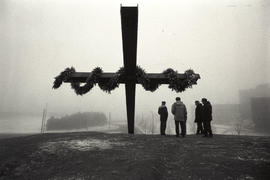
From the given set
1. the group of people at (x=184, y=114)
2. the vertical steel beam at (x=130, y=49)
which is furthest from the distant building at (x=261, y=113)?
the vertical steel beam at (x=130, y=49)

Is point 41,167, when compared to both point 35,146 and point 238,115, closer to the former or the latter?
A: point 35,146

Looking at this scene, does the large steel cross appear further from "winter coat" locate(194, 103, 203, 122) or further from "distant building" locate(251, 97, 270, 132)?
"distant building" locate(251, 97, 270, 132)

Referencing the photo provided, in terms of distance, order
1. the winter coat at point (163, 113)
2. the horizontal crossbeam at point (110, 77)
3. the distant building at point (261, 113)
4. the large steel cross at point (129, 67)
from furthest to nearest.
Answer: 1. the distant building at point (261, 113)
2. the winter coat at point (163, 113)
3. the horizontal crossbeam at point (110, 77)
4. the large steel cross at point (129, 67)

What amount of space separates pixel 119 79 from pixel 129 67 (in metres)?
0.75

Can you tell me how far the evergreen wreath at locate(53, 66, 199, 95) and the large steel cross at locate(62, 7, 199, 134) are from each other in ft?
0.47

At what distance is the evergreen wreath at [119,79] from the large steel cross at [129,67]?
0.14 m

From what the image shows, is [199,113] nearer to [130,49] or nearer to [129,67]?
[129,67]

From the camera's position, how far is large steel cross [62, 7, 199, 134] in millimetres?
5914

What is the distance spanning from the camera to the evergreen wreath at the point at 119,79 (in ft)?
26.1

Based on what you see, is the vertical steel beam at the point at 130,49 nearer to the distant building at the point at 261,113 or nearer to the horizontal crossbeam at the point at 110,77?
the horizontal crossbeam at the point at 110,77

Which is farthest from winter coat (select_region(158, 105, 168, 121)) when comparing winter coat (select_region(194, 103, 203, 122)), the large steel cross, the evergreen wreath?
the evergreen wreath

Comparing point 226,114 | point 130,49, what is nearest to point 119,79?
point 130,49

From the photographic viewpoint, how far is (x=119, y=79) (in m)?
8.27

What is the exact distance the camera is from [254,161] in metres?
5.32
